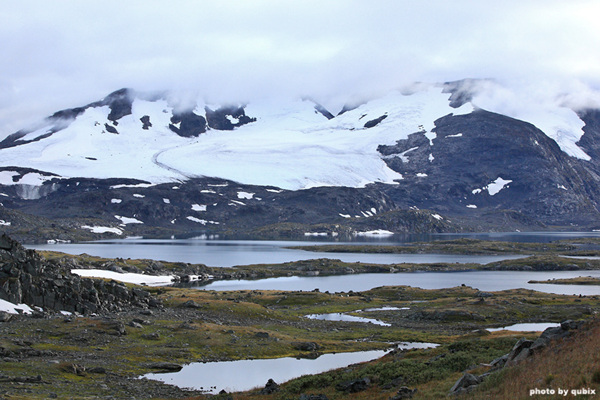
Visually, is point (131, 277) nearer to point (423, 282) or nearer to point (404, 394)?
point (423, 282)

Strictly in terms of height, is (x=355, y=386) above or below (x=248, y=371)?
above

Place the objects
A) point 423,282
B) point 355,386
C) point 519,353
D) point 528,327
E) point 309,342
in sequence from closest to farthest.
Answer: point 519,353, point 355,386, point 309,342, point 528,327, point 423,282

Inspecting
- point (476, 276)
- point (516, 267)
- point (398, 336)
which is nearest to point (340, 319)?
point (398, 336)

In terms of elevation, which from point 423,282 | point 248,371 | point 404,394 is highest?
point 404,394

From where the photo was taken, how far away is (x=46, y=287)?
62469mm

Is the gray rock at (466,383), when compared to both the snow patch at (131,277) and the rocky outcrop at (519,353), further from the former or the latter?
the snow patch at (131,277)

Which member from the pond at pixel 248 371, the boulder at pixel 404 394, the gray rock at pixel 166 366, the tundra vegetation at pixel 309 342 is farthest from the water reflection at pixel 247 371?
the boulder at pixel 404 394

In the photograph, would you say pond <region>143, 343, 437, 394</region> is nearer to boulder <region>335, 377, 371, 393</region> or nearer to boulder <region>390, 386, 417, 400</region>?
boulder <region>335, 377, 371, 393</region>

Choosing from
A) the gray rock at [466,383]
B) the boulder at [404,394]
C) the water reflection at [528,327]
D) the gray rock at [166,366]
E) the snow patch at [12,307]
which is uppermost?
the gray rock at [466,383]

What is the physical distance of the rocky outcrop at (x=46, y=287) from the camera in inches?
2381

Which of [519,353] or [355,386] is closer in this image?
[519,353]

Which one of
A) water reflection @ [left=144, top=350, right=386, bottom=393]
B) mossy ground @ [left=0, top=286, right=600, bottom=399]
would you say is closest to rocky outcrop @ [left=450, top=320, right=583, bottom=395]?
mossy ground @ [left=0, top=286, right=600, bottom=399]

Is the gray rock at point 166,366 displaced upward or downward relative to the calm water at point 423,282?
upward

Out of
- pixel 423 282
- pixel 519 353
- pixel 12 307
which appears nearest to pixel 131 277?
pixel 12 307
